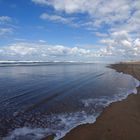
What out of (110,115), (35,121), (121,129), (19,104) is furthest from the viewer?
(19,104)

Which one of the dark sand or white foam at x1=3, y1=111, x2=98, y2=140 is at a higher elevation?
the dark sand

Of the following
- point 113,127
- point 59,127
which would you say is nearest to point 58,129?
point 59,127

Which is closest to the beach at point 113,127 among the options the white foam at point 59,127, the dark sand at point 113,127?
the dark sand at point 113,127

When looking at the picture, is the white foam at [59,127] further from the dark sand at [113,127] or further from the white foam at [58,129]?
the dark sand at [113,127]

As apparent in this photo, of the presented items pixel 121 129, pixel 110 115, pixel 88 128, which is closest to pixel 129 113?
pixel 110 115

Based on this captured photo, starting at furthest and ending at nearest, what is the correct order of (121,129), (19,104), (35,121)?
(19,104), (35,121), (121,129)

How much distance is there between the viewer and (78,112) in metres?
10.9

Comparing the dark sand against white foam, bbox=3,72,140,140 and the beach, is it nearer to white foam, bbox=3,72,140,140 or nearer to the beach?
the beach

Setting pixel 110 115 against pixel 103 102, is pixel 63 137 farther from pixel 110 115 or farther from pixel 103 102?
pixel 103 102

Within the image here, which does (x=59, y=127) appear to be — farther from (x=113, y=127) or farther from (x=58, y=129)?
(x=113, y=127)

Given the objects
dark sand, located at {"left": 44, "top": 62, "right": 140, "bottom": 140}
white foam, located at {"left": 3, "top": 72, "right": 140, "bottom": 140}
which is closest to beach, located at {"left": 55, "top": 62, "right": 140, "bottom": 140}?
dark sand, located at {"left": 44, "top": 62, "right": 140, "bottom": 140}

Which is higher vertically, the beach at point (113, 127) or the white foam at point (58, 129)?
the beach at point (113, 127)

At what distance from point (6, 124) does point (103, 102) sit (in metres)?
7.10

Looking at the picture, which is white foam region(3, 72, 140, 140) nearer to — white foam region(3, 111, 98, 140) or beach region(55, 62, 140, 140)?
white foam region(3, 111, 98, 140)
